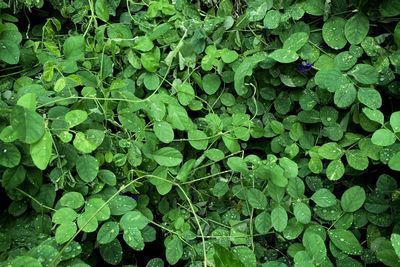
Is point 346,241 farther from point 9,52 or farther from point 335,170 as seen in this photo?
point 9,52

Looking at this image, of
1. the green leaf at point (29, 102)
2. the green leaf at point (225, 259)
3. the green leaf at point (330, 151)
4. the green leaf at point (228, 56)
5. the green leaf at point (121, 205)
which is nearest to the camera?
the green leaf at point (225, 259)

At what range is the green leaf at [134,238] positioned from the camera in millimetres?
1072

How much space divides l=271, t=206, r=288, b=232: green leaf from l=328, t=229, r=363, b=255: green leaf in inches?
4.9

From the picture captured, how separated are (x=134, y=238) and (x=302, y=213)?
392 millimetres

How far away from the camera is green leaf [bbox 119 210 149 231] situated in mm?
1089

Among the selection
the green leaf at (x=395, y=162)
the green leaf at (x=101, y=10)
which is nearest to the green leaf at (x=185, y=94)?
the green leaf at (x=101, y=10)

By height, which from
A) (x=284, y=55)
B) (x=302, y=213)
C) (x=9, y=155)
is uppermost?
(x=284, y=55)

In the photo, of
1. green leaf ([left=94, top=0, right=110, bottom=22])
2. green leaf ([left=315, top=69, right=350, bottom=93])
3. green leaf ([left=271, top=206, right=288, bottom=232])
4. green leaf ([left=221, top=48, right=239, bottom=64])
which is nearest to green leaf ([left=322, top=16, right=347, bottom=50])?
green leaf ([left=315, top=69, right=350, bottom=93])

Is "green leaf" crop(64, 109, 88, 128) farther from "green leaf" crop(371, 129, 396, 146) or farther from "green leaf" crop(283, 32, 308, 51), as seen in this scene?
"green leaf" crop(371, 129, 396, 146)

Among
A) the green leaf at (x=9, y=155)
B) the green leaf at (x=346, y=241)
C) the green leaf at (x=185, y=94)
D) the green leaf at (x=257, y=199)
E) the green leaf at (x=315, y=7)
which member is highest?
the green leaf at (x=315, y=7)

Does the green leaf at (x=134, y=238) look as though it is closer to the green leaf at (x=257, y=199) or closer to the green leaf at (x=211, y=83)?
the green leaf at (x=257, y=199)

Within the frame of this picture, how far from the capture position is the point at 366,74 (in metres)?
1.20

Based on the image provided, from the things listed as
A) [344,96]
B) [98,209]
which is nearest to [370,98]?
[344,96]

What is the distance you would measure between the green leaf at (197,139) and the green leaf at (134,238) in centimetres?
29
